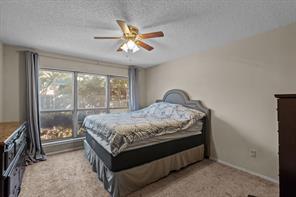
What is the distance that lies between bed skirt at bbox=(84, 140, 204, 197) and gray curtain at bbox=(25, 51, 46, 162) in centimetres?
118

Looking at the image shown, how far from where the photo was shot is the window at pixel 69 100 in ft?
11.7

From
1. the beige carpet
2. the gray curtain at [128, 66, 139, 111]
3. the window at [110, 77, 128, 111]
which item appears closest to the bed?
the beige carpet

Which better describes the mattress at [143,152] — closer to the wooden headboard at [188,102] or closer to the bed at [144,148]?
the bed at [144,148]

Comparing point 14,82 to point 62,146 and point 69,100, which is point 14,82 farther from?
point 62,146

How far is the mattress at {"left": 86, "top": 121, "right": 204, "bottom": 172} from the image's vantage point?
6.60ft

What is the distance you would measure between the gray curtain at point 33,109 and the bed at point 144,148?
40.5 inches

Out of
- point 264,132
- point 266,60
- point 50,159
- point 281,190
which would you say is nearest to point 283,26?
point 266,60

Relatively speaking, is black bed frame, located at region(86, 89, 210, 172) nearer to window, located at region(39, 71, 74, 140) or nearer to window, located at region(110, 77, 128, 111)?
window, located at region(39, 71, 74, 140)

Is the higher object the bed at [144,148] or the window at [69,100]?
the window at [69,100]

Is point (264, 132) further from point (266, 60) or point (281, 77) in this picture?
point (266, 60)

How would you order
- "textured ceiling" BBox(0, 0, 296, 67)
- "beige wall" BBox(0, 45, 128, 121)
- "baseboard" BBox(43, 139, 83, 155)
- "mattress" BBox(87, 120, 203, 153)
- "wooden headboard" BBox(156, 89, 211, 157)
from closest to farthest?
"textured ceiling" BBox(0, 0, 296, 67) → "mattress" BBox(87, 120, 203, 153) → "beige wall" BBox(0, 45, 128, 121) → "wooden headboard" BBox(156, 89, 211, 157) → "baseboard" BBox(43, 139, 83, 155)

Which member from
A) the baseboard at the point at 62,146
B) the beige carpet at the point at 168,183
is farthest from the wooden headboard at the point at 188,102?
the baseboard at the point at 62,146

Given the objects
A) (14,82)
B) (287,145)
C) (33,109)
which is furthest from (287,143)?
(14,82)

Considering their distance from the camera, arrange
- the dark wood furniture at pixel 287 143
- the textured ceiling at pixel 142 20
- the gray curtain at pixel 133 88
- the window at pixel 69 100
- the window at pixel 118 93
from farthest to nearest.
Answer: the gray curtain at pixel 133 88 < the window at pixel 118 93 < the window at pixel 69 100 < the textured ceiling at pixel 142 20 < the dark wood furniture at pixel 287 143
